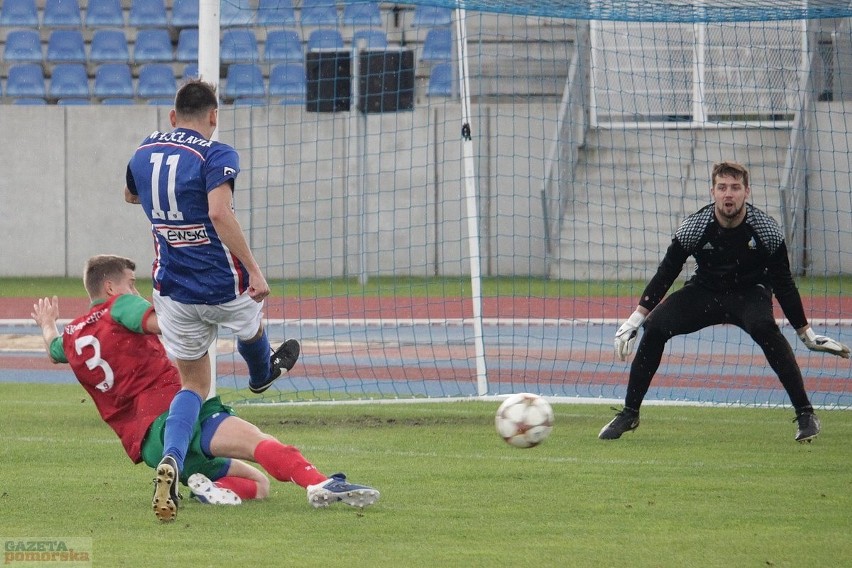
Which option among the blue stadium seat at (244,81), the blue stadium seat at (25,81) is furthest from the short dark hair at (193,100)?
the blue stadium seat at (25,81)

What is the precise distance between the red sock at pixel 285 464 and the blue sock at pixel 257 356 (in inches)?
39.9

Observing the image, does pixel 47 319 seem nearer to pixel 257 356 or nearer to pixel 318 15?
pixel 257 356

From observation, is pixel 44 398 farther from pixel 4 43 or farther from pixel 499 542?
pixel 4 43

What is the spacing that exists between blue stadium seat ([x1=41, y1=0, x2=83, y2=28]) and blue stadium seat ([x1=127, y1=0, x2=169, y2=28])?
1.07 m

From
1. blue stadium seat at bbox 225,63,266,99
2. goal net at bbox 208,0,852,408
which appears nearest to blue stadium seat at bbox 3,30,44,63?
goal net at bbox 208,0,852,408

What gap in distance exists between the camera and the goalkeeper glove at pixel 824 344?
7.83 m

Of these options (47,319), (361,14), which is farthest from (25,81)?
(47,319)

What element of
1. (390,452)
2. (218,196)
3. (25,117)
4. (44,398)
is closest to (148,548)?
(218,196)

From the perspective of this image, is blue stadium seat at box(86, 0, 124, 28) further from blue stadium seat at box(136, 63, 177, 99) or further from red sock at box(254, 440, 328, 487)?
red sock at box(254, 440, 328, 487)

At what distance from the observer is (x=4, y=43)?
2428 cm

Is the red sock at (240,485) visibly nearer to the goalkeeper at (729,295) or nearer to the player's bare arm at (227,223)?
the player's bare arm at (227,223)

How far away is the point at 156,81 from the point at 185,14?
5.11 feet

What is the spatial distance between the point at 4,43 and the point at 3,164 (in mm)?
3214
